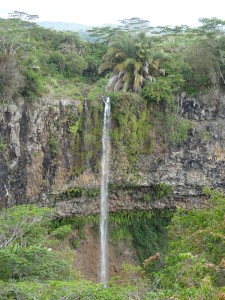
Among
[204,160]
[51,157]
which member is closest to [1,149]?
[51,157]

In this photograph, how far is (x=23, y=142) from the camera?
1817 centimetres

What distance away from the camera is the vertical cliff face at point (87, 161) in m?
18.2

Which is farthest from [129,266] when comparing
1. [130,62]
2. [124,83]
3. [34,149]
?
[130,62]

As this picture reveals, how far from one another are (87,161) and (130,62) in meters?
4.42

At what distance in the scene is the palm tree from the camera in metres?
20.0

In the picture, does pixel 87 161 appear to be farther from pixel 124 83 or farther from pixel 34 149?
pixel 124 83

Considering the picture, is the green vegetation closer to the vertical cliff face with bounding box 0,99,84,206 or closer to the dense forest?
the dense forest

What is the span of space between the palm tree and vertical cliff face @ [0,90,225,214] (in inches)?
70.2

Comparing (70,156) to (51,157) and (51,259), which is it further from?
(51,259)

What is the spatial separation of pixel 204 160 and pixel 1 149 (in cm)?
877

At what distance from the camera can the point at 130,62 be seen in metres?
19.8

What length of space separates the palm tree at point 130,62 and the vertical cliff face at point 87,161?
178 cm

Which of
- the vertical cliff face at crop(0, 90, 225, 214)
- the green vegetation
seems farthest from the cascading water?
the green vegetation

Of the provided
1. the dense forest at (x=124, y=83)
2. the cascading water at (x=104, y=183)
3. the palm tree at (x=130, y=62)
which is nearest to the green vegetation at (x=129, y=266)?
the dense forest at (x=124, y=83)
